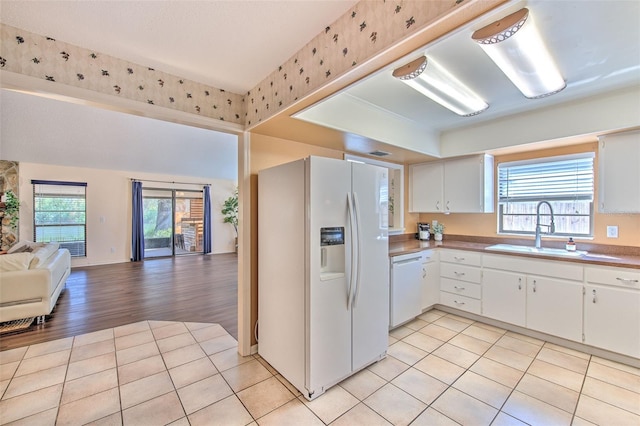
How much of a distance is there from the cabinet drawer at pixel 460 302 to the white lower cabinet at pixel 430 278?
0.27 feet

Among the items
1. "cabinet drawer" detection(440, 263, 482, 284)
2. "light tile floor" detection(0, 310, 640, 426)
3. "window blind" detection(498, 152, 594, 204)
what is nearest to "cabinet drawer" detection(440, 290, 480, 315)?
"cabinet drawer" detection(440, 263, 482, 284)

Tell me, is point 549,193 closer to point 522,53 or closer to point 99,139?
point 522,53

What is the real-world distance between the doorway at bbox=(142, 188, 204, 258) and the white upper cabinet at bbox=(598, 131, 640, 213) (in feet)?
29.2

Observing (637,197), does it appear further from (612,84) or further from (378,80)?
(378,80)

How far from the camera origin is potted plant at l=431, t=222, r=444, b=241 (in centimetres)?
398

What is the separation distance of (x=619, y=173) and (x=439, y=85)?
2.02 metres

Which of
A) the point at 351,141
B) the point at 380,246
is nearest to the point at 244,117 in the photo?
the point at 351,141

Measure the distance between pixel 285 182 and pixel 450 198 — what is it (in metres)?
2.69

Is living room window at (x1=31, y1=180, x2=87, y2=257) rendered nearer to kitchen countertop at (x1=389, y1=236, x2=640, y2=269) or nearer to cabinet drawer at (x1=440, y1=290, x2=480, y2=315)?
kitchen countertop at (x1=389, y1=236, x2=640, y2=269)

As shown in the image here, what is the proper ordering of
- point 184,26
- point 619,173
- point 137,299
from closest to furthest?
point 184,26, point 619,173, point 137,299

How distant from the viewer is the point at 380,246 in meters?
2.42

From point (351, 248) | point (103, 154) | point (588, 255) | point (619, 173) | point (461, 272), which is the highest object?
point (103, 154)

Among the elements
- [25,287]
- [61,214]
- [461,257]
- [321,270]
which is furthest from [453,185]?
[61,214]

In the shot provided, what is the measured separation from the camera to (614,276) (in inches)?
93.1
